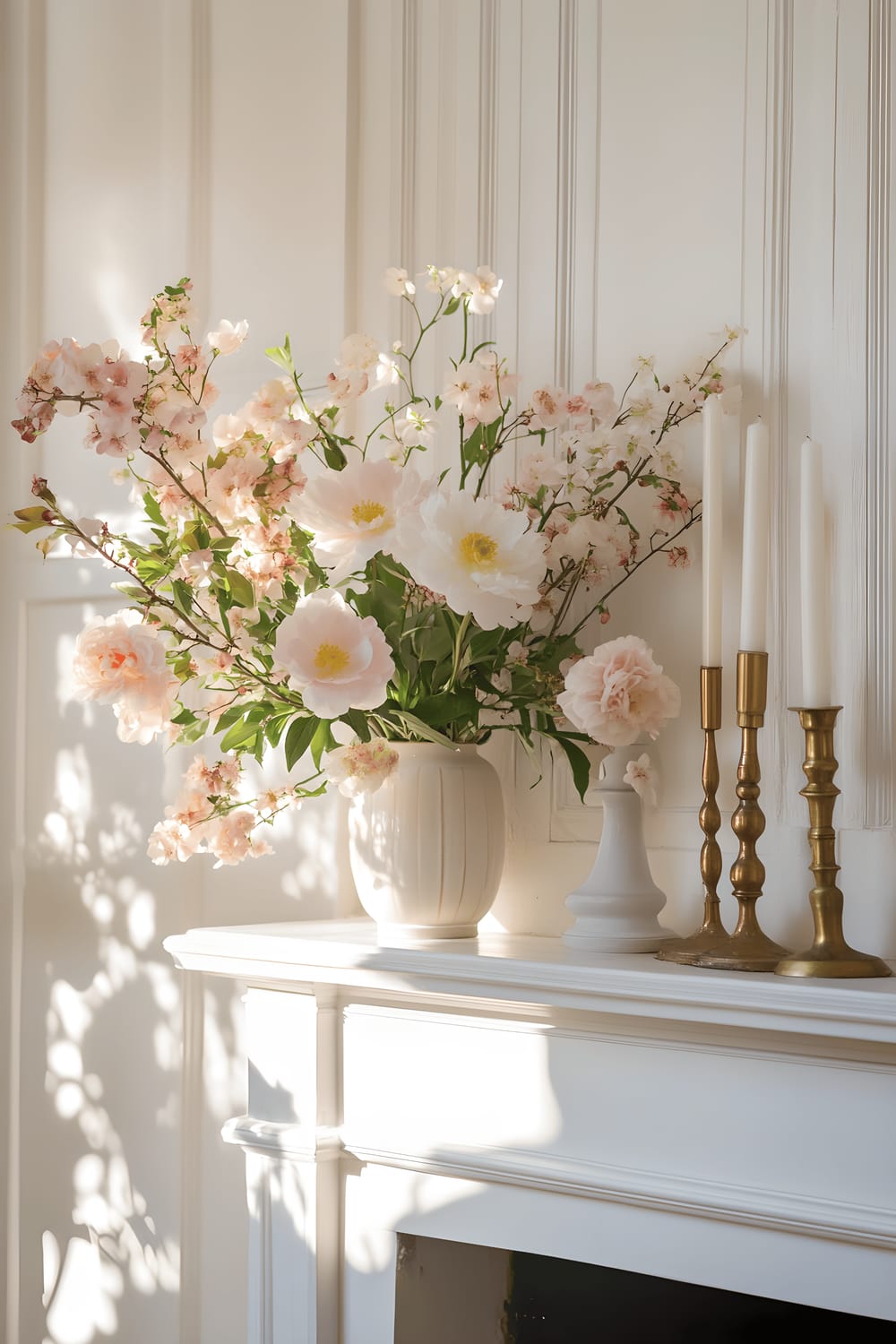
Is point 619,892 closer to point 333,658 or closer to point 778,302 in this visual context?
point 333,658

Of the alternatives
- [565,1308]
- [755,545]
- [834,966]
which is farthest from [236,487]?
[565,1308]

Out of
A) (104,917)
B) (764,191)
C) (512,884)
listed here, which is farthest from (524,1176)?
(764,191)

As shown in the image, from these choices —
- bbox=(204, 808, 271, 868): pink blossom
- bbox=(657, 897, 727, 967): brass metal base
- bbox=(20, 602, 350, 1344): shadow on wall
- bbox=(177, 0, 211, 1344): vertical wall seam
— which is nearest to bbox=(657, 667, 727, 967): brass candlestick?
bbox=(657, 897, 727, 967): brass metal base

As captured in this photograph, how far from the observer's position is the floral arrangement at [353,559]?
139cm

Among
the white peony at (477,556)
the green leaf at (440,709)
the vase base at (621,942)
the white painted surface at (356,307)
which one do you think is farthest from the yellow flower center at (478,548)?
the vase base at (621,942)

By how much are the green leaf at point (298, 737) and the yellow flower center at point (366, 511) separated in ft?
0.81

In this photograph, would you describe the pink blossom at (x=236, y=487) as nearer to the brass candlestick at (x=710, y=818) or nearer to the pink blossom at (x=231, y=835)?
the pink blossom at (x=231, y=835)

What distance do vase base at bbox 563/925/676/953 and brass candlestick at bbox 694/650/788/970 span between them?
0.10 meters

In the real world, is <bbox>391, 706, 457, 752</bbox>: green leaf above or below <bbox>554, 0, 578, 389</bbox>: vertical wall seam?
below

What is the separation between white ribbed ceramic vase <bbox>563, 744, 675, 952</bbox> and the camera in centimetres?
147

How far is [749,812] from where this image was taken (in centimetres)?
141

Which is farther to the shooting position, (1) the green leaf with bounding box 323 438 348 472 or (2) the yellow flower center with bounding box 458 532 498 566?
(1) the green leaf with bounding box 323 438 348 472

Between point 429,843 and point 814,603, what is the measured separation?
510 millimetres

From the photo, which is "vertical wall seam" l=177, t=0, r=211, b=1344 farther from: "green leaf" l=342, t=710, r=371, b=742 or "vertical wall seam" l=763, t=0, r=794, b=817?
"vertical wall seam" l=763, t=0, r=794, b=817
